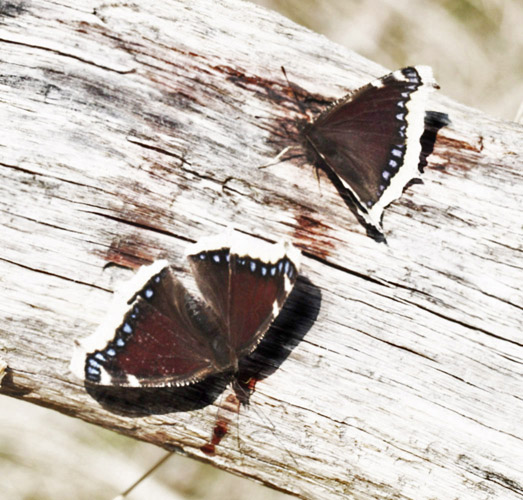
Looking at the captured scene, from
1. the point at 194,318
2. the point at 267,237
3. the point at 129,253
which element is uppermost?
the point at 267,237

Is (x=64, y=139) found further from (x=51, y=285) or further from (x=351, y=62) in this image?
(x=351, y=62)

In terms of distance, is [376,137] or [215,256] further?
[376,137]

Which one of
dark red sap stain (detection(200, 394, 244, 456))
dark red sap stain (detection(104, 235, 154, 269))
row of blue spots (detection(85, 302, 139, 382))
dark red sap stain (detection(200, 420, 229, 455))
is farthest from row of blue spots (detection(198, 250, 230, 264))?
dark red sap stain (detection(200, 420, 229, 455))

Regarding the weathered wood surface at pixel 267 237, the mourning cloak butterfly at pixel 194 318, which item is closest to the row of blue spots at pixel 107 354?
the mourning cloak butterfly at pixel 194 318

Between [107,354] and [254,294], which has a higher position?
[254,294]

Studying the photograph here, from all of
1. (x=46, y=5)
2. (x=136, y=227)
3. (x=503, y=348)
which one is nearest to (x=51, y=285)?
(x=136, y=227)

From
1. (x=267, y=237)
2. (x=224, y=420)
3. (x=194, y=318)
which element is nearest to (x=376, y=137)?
(x=267, y=237)

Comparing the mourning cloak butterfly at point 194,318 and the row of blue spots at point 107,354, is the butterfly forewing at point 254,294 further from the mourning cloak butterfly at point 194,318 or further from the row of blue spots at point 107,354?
the row of blue spots at point 107,354

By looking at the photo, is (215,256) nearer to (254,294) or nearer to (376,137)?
(254,294)
